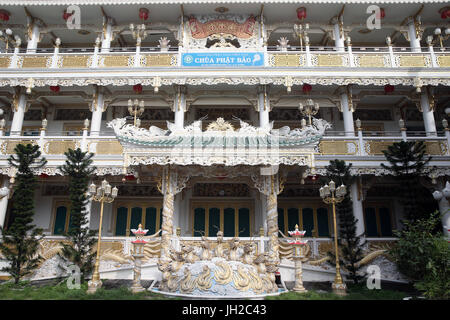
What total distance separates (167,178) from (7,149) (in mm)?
6852

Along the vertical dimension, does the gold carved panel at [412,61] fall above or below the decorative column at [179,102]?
above

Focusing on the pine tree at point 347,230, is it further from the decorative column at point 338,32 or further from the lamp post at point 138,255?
the lamp post at point 138,255

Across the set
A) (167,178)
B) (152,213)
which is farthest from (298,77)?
(152,213)

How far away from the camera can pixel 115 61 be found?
13664 millimetres

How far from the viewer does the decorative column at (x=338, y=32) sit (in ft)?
47.1

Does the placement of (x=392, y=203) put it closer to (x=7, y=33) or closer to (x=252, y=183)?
(x=252, y=183)

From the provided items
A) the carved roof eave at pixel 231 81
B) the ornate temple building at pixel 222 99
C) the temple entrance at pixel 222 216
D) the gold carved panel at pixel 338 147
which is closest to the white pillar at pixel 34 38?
the ornate temple building at pixel 222 99

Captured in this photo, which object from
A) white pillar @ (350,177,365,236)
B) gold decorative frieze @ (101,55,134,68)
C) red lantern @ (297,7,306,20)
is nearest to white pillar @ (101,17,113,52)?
gold decorative frieze @ (101,55,134,68)

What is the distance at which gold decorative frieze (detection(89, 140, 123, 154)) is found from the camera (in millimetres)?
12398

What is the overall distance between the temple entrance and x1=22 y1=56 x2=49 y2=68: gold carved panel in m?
8.99

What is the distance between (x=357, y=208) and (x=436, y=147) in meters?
3.94

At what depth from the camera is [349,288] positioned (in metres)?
9.78

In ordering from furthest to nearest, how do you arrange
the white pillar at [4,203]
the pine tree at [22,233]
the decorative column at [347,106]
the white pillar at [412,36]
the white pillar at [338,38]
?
the white pillar at [338,38] < the white pillar at [412,36] < the decorative column at [347,106] < the white pillar at [4,203] < the pine tree at [22,233]

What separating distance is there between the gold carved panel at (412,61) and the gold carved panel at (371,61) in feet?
2.68
